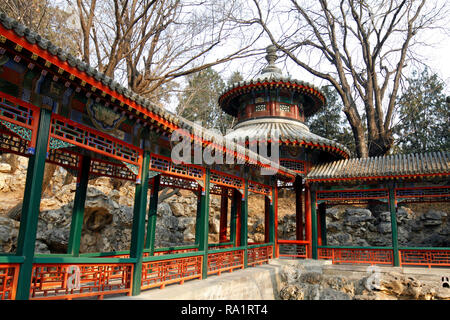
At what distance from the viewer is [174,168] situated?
7.30 m

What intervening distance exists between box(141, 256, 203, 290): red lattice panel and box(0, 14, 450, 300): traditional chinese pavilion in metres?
0.03

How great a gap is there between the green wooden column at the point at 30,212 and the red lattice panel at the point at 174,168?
7.71 feet

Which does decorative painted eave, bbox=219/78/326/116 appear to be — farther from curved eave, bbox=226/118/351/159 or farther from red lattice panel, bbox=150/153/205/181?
red lattice panel, bbox=150/153/205/181

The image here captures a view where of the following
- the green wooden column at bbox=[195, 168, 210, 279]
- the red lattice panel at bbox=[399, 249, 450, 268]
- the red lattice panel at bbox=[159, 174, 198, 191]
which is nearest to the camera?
the green wooden column at bbox=[195, 168, 210, 279]

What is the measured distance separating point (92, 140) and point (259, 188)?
250 inches

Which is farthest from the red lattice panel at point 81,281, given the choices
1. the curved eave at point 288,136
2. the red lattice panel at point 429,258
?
the red lattice panel at point 429,258

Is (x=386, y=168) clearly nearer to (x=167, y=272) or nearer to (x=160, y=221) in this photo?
(x=167, y=272)

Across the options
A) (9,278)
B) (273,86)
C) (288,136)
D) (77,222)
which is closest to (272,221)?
(288,136)

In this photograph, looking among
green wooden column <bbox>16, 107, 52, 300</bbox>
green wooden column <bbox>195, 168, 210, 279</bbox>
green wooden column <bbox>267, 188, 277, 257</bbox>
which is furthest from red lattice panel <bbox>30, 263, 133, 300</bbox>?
green wooden column <bbox>267, 188, 277, 257</bbox>

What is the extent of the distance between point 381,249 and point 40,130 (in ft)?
35.2

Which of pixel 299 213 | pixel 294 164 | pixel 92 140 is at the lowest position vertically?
pixel 299 213

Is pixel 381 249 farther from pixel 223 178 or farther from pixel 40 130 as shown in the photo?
pixel 40 130

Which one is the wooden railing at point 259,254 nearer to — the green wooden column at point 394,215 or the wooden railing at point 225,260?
the wooden railing at point 225,260

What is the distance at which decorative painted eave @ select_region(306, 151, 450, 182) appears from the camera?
10.3 meters
